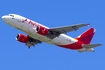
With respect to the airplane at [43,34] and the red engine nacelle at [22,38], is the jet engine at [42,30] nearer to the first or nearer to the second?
the airplane at [43,34]

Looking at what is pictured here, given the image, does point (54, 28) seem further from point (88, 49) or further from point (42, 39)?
point (88, 49)

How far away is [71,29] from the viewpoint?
77000mm

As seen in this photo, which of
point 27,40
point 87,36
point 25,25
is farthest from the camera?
point 87,36

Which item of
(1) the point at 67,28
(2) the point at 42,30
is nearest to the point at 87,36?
(1) the point at 67,28

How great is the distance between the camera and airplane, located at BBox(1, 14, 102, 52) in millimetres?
77125

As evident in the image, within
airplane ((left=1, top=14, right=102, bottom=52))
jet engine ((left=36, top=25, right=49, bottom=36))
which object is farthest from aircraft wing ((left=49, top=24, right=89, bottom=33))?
jet engine ((left=36, top=25, right=49, bottom=36))

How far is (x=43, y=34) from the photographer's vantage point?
253 ft

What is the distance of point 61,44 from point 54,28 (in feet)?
16.1

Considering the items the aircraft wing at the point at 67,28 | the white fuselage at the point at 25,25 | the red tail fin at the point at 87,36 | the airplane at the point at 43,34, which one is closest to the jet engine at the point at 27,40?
the airplane at the point at 43,34

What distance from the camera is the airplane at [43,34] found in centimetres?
7712

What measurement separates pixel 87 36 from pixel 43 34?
15.5m

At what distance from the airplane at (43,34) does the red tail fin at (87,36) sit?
108 inches

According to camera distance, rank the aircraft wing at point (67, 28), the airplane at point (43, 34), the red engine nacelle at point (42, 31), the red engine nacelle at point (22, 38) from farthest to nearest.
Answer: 1. the red engine nacelle at point (22, 38)
2. the airplane at point (43, 34)
3. the red engine nacelle at point (42, 31)
4. the aircraft wing at point (67, 28)

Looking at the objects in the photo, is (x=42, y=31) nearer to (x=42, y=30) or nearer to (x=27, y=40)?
(x=42, y=30)
